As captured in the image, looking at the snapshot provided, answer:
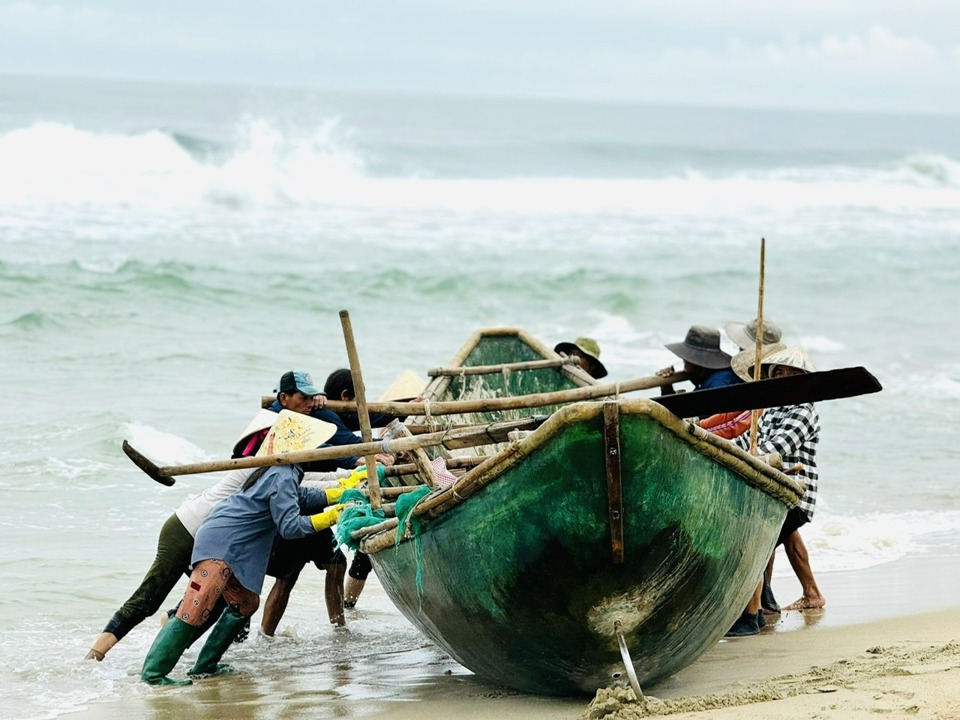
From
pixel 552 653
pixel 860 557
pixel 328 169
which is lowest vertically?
pixel 860 557

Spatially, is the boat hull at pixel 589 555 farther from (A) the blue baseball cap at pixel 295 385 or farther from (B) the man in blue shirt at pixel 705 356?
(B) the man in blue shirt at pixel 705 356

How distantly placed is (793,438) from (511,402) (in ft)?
3.95

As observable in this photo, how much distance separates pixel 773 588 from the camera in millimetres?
6988

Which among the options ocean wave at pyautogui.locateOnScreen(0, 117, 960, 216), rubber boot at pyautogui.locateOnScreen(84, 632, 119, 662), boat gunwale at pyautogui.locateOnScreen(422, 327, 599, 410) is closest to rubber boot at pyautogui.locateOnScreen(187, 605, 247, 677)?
rubber boot at pyautogui.locateOnScreen(84, 632, 119, 662)

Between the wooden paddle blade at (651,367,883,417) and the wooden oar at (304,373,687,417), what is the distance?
0.98 m

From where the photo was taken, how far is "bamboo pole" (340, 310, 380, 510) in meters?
4.83

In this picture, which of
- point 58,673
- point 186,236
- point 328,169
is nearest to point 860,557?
point 58,673

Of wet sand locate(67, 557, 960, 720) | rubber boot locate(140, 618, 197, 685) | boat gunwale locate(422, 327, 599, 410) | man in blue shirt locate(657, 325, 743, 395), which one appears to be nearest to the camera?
wet sand locate(67, 557, 960, 720)

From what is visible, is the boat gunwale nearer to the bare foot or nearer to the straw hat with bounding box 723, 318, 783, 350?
the straw hat with bounding box 723, 318, 783, 350

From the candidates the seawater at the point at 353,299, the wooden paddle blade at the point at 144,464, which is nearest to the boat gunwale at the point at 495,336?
the seawater at the point at 353,299

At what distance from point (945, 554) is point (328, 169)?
2839cm

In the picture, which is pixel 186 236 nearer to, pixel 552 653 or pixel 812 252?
pixel 812 252

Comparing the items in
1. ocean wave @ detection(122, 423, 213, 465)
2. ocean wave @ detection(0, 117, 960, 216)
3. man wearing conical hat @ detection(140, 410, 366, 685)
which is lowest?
ocean wave @ detection(122, 423, 213, 465)

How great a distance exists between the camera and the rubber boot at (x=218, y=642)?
5445mm
